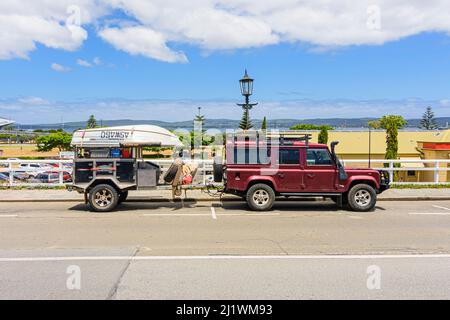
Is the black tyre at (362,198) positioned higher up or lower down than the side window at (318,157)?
lower down

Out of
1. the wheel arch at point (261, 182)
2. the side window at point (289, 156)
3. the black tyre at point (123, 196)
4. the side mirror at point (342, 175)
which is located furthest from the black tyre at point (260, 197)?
the black tyre at point (123, 196)

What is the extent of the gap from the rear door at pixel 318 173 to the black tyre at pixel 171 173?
12.6ft

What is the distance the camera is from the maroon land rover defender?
11930 mm

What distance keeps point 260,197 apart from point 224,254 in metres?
4.75

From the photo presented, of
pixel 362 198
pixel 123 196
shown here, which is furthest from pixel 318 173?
pixel 123 196

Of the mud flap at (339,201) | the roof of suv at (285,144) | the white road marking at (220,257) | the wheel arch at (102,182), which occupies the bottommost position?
the white road marking at (220,257)

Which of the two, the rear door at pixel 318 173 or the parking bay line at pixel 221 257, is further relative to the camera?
the rear door at pixel 318 173

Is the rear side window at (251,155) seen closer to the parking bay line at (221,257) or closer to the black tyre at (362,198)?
the black tyre at (362,198)

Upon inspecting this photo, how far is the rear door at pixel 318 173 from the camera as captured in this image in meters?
11.9

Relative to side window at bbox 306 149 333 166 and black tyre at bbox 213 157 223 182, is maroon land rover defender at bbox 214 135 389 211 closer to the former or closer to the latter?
side window at bbox 306 149 333 166

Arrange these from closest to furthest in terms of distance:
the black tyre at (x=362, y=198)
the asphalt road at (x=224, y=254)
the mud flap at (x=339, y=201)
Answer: the asphalt road at (x=224, y=254) → the black tyre at (x=362, y=198) → the mud flap at (x=339, y=201)

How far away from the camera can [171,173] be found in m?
12.5

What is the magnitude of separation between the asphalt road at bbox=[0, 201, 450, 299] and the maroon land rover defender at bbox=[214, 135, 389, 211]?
55 centimetres

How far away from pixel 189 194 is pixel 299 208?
14.1 ft
